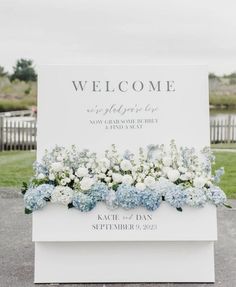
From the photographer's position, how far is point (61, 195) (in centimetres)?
359

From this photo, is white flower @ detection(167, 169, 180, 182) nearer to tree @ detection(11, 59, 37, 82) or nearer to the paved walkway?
the paved walkway

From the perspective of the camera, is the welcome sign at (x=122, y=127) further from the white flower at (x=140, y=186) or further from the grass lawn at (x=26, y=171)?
the grass lawn at (x=26, y=171)

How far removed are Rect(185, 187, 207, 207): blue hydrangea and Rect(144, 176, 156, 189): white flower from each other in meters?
0.24

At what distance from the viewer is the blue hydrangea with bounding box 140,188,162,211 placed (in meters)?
3.59

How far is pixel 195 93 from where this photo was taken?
3.80 meters

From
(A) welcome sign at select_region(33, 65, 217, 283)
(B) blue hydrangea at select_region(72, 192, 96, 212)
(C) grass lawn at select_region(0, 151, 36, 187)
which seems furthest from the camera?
(C) grass lawn at select_region(0, 151, 36, 187)

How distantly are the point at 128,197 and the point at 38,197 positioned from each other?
0.63m

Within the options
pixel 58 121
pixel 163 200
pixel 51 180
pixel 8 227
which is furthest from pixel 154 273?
pixel 8 227

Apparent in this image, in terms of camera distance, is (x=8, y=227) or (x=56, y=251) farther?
(x=8, y=227)

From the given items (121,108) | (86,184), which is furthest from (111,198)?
(121,108)

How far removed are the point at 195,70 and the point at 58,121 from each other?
108cm

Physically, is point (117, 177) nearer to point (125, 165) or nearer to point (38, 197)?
point (125, 165)

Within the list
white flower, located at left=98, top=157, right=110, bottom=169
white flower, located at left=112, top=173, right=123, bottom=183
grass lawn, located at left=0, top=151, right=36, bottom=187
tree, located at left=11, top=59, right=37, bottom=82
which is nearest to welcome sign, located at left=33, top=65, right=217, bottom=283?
white flower, located at left=98, top=157, right=110, bottom=169

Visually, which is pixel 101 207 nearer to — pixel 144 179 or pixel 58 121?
pixel 144 179
